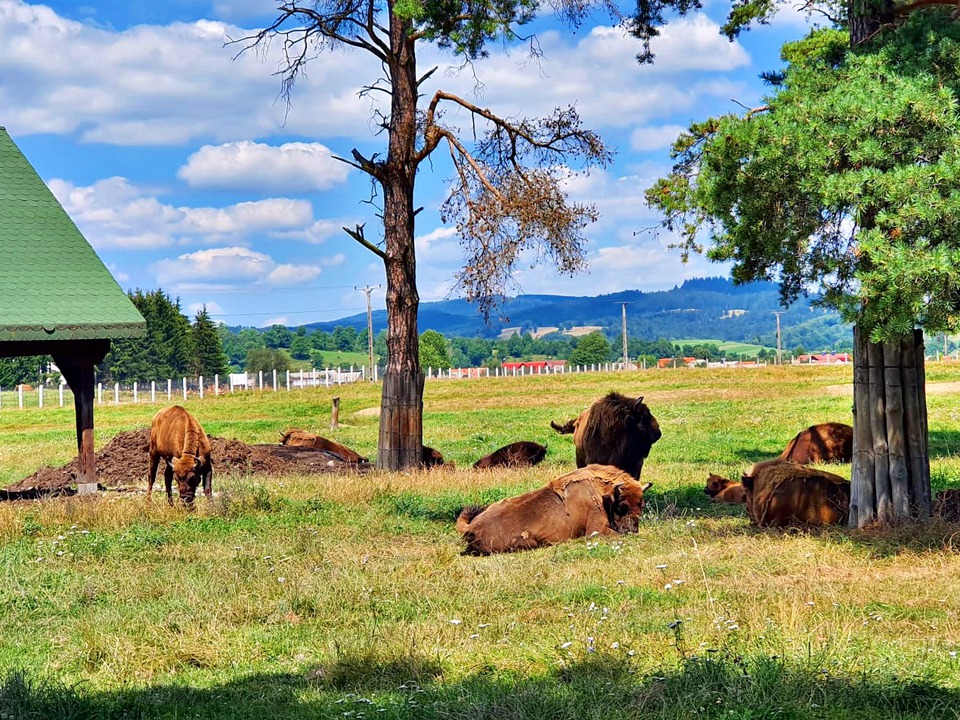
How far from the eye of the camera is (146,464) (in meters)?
21.7

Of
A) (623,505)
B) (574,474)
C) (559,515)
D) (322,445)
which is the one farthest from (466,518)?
(322,445)

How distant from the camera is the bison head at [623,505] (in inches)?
450

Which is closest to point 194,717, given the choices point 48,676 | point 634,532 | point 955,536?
point 48,676

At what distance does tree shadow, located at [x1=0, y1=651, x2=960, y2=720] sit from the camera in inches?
215

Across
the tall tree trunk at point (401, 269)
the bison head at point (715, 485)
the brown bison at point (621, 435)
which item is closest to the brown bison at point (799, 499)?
the bison head at point (715, 485)

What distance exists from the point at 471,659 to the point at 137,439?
721 inches

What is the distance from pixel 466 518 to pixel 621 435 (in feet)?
13.2

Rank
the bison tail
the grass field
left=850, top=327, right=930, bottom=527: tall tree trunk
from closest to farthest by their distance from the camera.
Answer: the grass field < left=850, top=327, right=930, bottom=527: tall tree trunk < the bison tail

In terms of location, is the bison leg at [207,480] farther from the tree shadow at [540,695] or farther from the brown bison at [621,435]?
the tree shadow at [540,695]

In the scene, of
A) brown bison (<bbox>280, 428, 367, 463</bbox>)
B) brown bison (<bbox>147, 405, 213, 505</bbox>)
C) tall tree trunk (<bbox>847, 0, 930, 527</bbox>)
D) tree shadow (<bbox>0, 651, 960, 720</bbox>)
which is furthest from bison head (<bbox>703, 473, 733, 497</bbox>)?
brown bison (<bbox>280, 428, 367, 463</bbox>)

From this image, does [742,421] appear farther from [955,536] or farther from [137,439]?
[955,536]

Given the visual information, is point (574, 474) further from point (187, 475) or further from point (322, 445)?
point (322, 445)

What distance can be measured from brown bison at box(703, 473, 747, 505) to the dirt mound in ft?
26.8

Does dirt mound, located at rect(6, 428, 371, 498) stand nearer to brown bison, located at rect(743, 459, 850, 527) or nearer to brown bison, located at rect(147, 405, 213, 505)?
brown bison, located at rect(147, 405, 213, 505)
